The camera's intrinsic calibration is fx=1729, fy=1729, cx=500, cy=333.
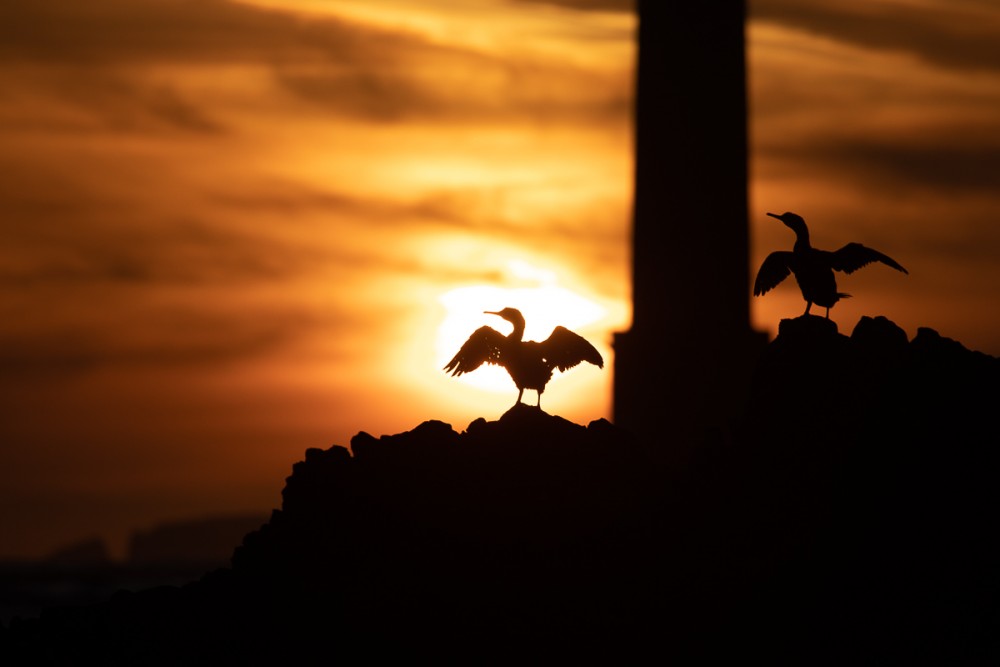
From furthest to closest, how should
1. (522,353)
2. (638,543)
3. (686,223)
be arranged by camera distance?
(686,223) → (522,353) → (638,543)

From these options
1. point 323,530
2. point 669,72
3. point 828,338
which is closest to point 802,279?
point 828,338

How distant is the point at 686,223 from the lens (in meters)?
52.6

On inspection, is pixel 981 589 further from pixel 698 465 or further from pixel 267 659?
pixel 267 659

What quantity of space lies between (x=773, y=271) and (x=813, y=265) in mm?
497

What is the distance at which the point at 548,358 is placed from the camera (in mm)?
20859

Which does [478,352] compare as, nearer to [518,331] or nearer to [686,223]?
[518,331]

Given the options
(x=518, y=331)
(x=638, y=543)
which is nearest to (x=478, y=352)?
(x=518, y=331)

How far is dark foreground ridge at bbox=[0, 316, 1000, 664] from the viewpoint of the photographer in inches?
748

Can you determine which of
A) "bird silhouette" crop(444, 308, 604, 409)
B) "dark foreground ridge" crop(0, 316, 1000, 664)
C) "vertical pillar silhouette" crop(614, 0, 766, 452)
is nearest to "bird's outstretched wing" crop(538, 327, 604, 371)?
"bird silhouette" crop(444, 308, 604, 409)

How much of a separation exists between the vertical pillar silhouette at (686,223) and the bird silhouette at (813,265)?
2994 centimetres

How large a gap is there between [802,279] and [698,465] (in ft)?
8.28

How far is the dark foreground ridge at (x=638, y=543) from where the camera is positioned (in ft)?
62.3

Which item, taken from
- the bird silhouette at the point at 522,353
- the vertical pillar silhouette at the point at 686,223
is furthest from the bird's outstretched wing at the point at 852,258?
the vertical pillar silhouette at the point at 686,223

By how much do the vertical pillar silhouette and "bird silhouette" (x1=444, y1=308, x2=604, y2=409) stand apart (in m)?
29.7
